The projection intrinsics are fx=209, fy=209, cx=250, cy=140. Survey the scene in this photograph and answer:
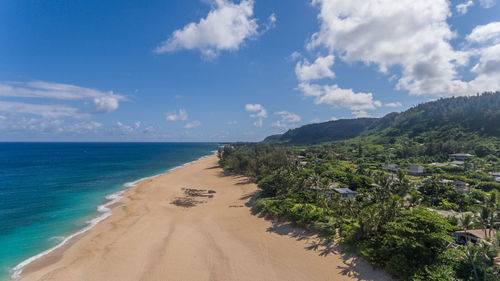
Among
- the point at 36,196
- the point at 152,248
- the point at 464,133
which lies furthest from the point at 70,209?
the point at 464,133

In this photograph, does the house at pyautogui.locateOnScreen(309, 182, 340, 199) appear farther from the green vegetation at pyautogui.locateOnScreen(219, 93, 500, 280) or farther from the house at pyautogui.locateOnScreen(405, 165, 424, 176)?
the house at pyautogui.locateOnScreen(405, 165, 424, 176)

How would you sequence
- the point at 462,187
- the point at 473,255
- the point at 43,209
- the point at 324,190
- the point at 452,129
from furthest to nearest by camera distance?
the point at 452,129, the point at 462,187, the point at 43,209, the point at 324,190, the point at 473,255

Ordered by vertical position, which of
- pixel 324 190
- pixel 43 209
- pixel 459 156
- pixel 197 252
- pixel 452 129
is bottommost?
pixel 197 252

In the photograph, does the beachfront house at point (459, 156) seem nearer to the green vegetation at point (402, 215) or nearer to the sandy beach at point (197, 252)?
the green vegetation at point (402, 215)

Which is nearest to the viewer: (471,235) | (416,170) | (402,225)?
(402,225)

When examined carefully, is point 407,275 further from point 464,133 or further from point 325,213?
point 464,133

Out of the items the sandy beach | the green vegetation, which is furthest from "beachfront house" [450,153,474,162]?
→ the sandy beach

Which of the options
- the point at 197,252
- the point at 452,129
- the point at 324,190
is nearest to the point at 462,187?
the point at 324,190

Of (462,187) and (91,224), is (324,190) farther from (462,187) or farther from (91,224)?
(91,224)

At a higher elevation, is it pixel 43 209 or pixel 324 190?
pixel 324 190
